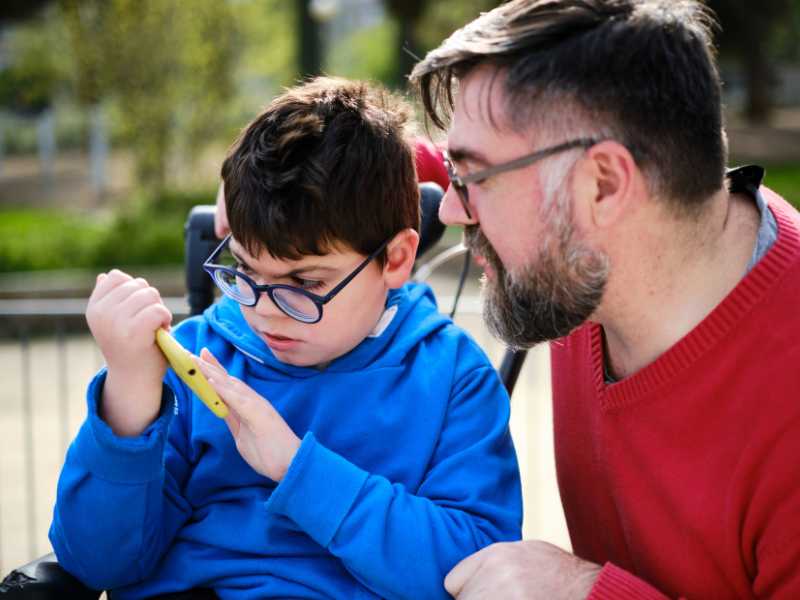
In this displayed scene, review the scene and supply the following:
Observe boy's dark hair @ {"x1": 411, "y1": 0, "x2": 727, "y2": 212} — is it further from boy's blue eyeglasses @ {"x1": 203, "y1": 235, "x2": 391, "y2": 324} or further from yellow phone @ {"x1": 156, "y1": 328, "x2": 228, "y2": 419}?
yellow phone @ {"x1": 156, "y1": 328, "x2": 228, "y2": 419}

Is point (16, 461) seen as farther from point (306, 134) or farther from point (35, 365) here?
point (306, 134)

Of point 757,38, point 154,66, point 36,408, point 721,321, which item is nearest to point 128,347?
point 721,321

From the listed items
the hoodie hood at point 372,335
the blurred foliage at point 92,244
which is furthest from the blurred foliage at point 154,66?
the hoodie hood at point 372,335

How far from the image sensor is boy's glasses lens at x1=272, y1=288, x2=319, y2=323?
1.90m

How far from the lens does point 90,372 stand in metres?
7.50

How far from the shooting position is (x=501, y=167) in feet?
6.18

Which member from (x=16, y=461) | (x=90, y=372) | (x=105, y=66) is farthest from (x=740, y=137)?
(x=16, y=461)

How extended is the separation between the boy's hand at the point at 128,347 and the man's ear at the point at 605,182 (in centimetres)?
71

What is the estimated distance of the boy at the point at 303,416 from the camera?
5.98 feet

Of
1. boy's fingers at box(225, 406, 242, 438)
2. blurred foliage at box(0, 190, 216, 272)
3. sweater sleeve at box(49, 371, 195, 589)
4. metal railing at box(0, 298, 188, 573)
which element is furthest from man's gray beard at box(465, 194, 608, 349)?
blurred foliage at box(0, 190, 216, 272)

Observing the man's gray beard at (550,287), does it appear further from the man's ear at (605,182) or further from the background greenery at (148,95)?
the background greenery at (148,95)

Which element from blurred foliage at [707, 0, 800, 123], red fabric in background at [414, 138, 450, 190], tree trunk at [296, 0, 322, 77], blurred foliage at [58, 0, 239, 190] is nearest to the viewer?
red fabric in background at [414, 138, 450, 190]

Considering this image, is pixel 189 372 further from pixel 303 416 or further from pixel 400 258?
pixel 400 258

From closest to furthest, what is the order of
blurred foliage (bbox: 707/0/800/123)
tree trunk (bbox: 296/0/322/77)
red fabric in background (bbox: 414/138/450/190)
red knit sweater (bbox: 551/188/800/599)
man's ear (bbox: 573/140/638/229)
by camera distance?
red knit sweater (bbox: 551/188/800/599) < man's ear (bbox: 573/140/638/229) < red fabric in background (bbox: 414/138/450/190) < tree trunk (bbox: 296/0/322/77) < blurred foliage (bbox: 707/0/800/123)
